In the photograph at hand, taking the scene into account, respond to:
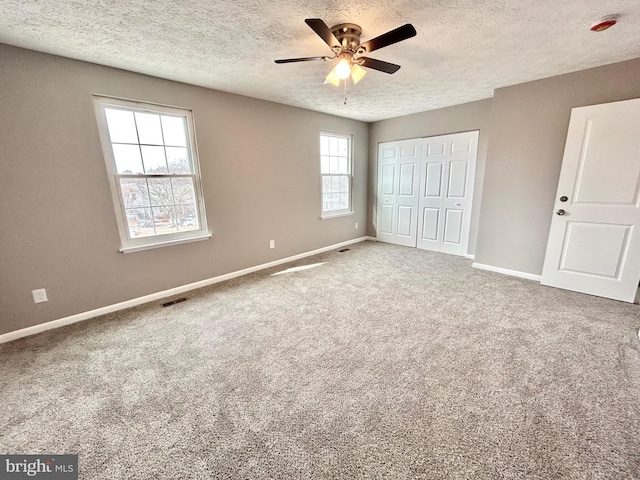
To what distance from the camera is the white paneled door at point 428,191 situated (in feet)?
13.8

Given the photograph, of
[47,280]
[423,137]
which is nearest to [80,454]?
[47,280]

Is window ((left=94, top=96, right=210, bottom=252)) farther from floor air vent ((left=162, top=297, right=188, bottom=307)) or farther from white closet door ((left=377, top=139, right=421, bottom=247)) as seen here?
white closet door ((left=377, top=139, right=421, bottom=247))

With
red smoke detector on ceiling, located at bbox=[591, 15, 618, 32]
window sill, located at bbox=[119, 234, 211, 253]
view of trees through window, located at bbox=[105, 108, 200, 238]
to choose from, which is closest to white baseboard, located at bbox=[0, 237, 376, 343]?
window sill, located at bbox=[119, 234, 211, 253]

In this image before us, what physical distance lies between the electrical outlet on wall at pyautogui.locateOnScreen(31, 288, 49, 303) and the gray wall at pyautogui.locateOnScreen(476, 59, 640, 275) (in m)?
5.00

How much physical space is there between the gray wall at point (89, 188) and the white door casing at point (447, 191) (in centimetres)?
248

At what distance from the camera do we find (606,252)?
2.74 meters

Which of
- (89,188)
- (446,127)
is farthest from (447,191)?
(89,188)

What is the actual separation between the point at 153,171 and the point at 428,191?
164 inches

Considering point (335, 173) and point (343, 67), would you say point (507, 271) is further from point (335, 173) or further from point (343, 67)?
point (343, 67)

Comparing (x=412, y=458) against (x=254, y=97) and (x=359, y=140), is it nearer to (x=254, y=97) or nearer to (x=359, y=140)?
(x=254, y=97)

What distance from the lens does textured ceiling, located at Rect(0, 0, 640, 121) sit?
1643 mm

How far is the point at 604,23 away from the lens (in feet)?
5.95

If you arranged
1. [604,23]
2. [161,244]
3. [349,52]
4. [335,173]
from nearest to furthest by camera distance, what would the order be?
[604,23]
[349,52]
[161,244]
[335,173]

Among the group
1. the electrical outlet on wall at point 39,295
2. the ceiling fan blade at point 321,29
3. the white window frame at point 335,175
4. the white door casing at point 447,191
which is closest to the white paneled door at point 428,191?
the white door casing at point 447,191
